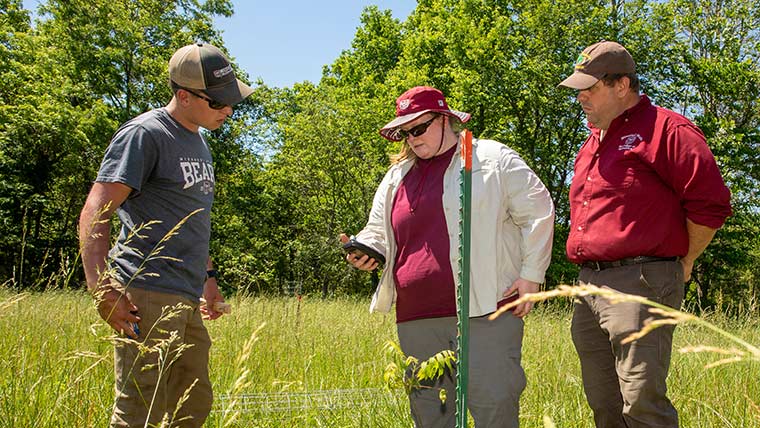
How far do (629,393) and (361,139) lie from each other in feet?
78.3

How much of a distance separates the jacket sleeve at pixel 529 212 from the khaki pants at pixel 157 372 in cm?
147

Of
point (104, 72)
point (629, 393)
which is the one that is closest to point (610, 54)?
point (629, 393)

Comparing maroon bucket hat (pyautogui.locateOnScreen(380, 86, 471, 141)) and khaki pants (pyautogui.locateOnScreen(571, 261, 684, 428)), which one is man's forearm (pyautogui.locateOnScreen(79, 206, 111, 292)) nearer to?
maroon bucket hat (pyautogui.locateOnScreen(380, 86, 471, 141))

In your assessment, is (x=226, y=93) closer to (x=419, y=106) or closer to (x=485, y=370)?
(x=419, y=106)

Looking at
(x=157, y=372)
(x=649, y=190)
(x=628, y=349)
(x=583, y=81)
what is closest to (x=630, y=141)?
(x=649, y=190)

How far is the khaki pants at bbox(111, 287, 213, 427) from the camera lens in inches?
104

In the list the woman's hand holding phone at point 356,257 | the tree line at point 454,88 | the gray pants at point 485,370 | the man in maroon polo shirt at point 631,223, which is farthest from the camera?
the tree line at point 454,88

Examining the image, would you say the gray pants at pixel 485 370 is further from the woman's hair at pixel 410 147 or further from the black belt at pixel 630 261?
the woman's hair at pixel 410 147

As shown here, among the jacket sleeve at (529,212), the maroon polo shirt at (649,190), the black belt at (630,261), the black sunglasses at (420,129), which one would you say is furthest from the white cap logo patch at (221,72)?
the black belt at (630,261)

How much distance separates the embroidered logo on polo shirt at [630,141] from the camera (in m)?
2.94

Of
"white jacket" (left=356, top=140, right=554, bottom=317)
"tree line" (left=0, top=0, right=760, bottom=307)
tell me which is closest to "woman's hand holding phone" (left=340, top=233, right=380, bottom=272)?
"white jacket" (left=356, top=140, right=554, bottom=317)

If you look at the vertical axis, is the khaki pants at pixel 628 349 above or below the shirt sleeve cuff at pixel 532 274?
below

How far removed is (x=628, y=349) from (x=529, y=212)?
71cm

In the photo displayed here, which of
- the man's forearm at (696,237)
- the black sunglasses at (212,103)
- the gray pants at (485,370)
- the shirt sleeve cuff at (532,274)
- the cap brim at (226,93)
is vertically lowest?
the gray pants at (485,370)
